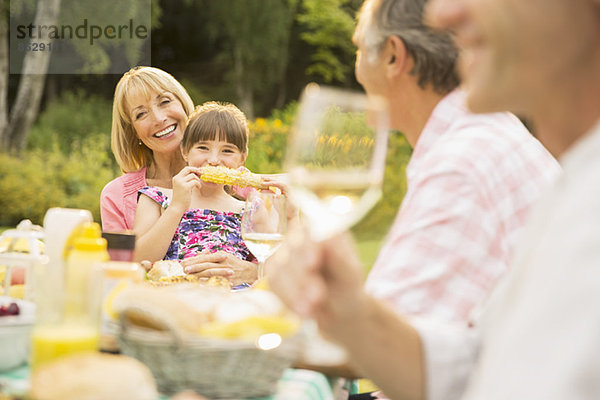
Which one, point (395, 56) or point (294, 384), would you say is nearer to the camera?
point (294, 384)

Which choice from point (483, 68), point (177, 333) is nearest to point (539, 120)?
point (483, 68)

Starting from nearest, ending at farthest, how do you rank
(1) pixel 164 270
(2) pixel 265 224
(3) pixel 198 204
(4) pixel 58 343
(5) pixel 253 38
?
1. (4) pixel 58 343
2. (2) pixel 265 224
3. (1) pixel 164 270
4. (3) pixel 198 204
5. (5) pixel 253 38

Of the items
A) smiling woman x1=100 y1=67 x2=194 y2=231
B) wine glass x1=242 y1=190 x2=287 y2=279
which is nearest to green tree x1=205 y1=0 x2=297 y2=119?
smiling woman x1=100 y1=67 x2=194 y2=231

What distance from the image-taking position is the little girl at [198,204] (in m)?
3.45

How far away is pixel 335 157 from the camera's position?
3.60 ft

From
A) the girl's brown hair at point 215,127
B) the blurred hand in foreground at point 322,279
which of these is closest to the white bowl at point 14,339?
the blurred hand in foreground at point 322,279

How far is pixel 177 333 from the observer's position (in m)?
1.38

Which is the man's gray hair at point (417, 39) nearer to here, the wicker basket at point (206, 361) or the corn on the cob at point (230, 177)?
the wicker basket at point (206, 361)

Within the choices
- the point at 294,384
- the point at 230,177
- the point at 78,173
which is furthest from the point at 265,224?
the point at 78,173

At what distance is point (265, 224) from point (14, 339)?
36.7 inches

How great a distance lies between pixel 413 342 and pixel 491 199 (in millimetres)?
519

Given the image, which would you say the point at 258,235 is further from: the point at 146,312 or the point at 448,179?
the point at 146,312

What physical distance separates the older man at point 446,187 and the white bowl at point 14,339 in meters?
0.79

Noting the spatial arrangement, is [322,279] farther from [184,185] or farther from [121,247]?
[184,185]
